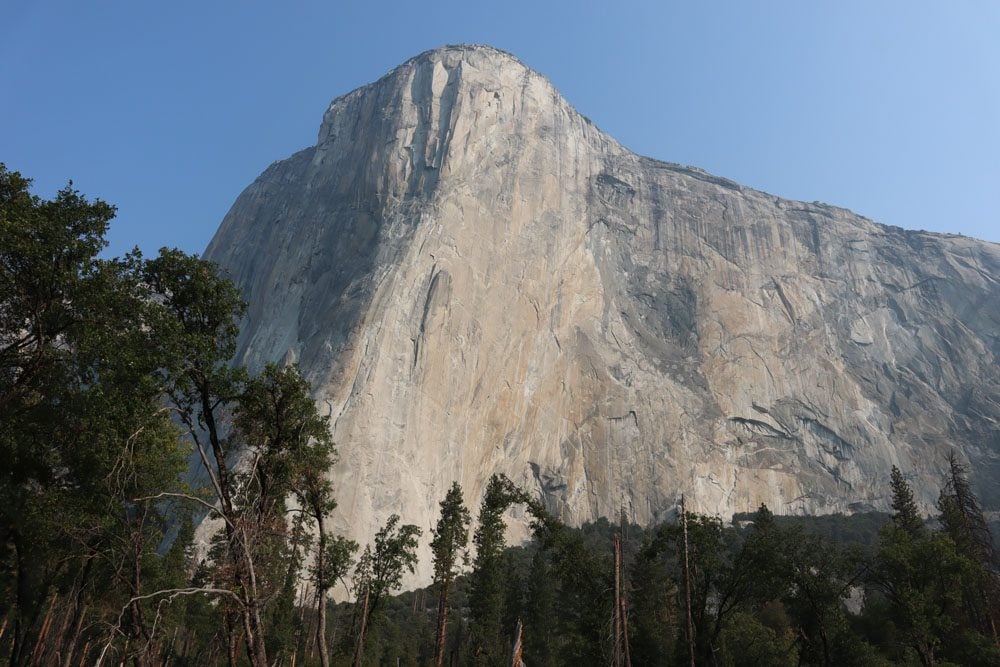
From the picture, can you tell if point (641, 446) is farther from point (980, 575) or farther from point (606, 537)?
point (980, 575)

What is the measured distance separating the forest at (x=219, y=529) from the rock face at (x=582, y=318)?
120 ft

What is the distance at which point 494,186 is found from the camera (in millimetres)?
91438

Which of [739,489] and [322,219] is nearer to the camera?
[739,489]

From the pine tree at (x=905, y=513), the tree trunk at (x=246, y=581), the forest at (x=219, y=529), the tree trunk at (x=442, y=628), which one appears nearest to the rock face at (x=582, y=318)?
the pine tree at (x=905, y=513)

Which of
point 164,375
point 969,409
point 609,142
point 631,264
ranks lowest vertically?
point 164,375

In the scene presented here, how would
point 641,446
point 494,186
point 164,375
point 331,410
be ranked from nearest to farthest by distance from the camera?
point 164,375
point 331,410
point 641,446
point 494,186

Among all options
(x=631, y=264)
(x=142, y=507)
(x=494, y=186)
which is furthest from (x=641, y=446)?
(x=142, y=507)

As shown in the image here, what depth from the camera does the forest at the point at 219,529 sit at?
1474 cm

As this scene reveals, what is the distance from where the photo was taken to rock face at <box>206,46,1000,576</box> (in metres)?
74.7

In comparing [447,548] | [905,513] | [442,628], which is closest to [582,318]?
[905,513]

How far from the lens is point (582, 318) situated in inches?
3607

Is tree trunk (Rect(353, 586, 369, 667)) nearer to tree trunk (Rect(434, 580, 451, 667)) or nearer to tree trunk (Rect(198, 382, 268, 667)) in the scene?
tree trunk (Rect(434, 580, 451, 667))

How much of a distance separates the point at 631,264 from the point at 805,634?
246 feet

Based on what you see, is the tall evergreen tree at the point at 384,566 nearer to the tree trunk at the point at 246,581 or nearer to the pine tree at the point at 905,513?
the tree trunk at the point at 246,581
